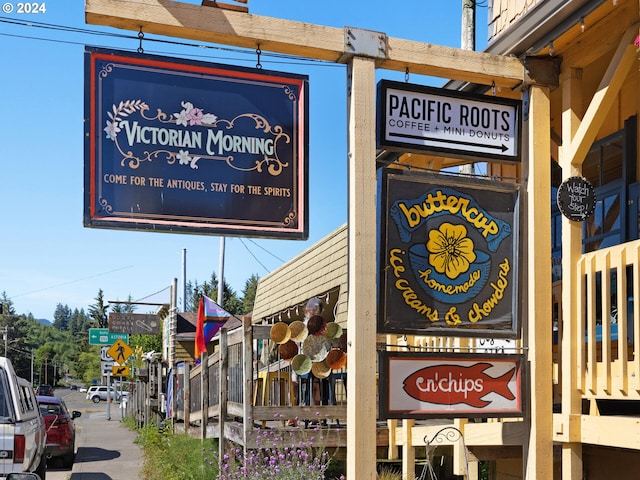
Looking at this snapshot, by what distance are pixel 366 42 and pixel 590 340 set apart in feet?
8.69

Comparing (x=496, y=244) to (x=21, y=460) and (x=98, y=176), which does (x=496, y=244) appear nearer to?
(x=98, y=176)

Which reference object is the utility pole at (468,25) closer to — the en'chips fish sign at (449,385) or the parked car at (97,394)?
the en'chips fish sign at (449,385)

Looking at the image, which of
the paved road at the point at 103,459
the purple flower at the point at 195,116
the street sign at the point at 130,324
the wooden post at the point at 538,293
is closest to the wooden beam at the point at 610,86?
the wooden post at the point at 538,293

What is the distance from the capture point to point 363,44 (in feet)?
18.1

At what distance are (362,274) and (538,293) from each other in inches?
53.7

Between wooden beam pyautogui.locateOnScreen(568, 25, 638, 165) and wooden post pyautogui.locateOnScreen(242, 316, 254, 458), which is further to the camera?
wooden post pyautogui.locateOnScreen(242, 316, 254, 458)

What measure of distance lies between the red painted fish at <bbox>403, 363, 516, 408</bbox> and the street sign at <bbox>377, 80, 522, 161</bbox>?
151 centimetres

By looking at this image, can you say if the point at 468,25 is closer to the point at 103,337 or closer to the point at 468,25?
the point at 468,25

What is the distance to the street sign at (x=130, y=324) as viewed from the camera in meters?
37.2

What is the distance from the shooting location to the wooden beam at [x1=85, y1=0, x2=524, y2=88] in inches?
198

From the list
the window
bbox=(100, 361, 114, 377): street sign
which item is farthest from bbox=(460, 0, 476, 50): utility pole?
bbox=(100, 361, 114, 377): street sign

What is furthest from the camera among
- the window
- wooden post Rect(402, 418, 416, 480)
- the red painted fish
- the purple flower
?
wooden post Rect(402, 418, 416, 480)

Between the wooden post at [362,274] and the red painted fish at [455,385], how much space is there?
1.00ft

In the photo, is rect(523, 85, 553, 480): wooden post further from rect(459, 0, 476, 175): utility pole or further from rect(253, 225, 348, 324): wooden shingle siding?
rect(459, 0, 476, 175): utility pole
